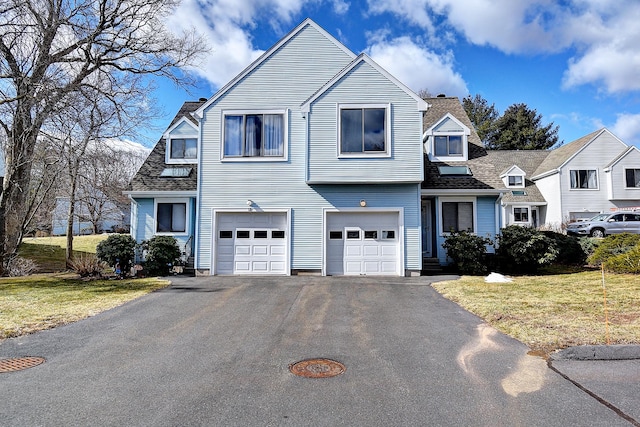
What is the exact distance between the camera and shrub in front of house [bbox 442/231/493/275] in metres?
13.8

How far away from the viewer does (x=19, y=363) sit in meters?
5.41

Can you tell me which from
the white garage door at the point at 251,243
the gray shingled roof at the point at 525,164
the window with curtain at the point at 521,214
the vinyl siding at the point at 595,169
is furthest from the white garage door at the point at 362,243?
the window with curtain at the point at 521,214

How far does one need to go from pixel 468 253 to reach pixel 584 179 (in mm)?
20090

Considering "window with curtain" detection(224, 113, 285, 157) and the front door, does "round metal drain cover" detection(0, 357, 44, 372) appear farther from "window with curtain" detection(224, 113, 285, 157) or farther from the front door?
the front door

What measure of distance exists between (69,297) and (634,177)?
112 feet

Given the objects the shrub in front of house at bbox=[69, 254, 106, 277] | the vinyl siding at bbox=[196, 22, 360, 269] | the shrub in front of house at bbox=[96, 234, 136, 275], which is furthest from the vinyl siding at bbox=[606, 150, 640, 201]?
the shrub in front of house at bbox=[69, 254, 106, 277]

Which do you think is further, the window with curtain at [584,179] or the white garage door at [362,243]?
the window with curtain at [584,179]

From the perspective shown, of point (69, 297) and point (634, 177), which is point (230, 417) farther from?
point (634, 177)

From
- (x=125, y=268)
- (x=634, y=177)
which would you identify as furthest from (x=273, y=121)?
(x=634, y=177)

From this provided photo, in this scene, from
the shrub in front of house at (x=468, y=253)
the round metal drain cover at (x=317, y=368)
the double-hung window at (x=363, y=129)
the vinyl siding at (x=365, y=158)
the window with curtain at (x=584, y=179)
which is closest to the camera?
the round metal drain cover at (x=317, y=368)

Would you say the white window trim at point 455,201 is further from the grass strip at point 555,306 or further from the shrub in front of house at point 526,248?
the grass strip at point 555,306

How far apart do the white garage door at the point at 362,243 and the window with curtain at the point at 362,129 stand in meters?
2.46

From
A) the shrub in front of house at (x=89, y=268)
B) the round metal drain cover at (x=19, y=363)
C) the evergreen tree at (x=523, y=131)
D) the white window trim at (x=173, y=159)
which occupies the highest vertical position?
the evergreen tree at (x=523, y=131)

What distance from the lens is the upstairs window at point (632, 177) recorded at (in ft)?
89.1
